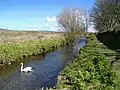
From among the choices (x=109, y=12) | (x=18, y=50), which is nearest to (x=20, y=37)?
(x=18, y=50)

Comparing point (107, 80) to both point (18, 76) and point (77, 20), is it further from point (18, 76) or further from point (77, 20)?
point (77, 20)

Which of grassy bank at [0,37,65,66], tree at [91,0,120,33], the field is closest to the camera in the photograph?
grassy bank at [0,37,65,66]

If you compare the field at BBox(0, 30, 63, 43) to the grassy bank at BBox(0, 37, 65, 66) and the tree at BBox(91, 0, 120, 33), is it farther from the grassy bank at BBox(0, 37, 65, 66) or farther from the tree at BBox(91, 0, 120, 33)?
the tree at BBox(91, 0, 120, 33)

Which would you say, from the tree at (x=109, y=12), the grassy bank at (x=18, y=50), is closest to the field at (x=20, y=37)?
the grassy bank at (x=18, y=50)

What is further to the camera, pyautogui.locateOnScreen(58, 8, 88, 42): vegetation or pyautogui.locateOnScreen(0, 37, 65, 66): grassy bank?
pyautogui.locateOnScreen(58, 8, 88, 42): vegetation

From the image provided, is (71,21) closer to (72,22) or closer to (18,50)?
(72,22)

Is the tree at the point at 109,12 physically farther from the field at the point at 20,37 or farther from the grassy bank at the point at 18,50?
the grassy bank at the point at 18,50

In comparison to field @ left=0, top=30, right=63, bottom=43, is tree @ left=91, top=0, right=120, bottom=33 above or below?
above

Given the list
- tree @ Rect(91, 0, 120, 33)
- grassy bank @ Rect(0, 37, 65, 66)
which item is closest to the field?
grassy bank @ Rect(0, 37, 65, 66)

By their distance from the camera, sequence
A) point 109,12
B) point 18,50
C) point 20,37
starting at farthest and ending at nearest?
point 109,12, point 20,37, point 18,50

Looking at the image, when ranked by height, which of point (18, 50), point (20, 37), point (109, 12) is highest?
point (109, 12)

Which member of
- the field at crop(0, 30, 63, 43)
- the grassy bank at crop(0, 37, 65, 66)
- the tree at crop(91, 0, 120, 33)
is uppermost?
the tree at crop(91, 0, 120, 33)

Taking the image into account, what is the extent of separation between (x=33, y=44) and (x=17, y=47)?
5.97 metres

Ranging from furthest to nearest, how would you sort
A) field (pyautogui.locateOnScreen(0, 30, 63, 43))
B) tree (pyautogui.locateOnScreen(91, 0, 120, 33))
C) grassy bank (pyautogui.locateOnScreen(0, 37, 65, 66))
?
tree (pyautogui.locateOnScreen(91, 0, 120, 33)) < field (pyautogui.locateOnScreen(0, 30, 63, 43)) < grassy bank (pyautogui.locateOnScreen(0, 37, 65, 66))
